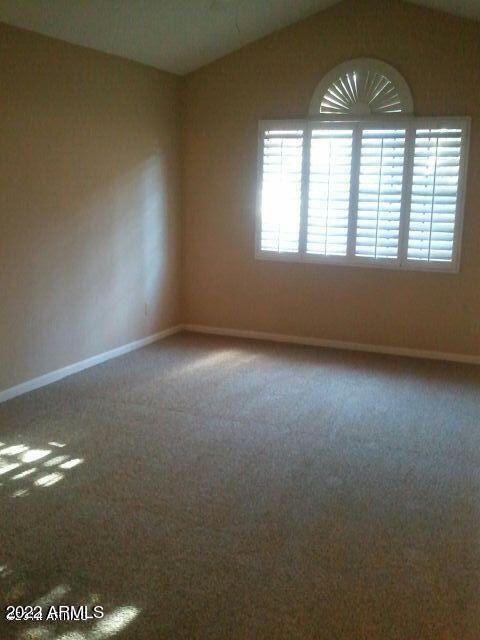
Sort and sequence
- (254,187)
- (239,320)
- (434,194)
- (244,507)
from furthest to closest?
(239,320)
(254,187)
(434,194)
(244,507)

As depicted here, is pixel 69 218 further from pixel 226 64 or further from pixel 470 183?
pixel 470 183

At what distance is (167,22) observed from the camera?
462 cm

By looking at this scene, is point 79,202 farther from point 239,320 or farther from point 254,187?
point 239,320

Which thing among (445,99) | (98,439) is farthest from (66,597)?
(445,99)

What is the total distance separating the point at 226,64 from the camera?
5664mm

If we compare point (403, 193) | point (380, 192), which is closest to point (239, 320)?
point (380, 192)

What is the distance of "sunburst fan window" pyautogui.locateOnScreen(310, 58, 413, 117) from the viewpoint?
5133mm

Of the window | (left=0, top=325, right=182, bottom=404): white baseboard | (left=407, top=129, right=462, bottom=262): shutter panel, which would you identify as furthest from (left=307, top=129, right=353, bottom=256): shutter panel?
(left=0, top=325, right=182, bottom=404): white baseboard

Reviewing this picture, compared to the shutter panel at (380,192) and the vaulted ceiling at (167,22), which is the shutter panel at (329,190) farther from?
the vaulted ceiling at (167,22)

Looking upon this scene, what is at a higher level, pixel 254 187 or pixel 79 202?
pixel 254 187

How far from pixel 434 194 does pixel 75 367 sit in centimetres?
319

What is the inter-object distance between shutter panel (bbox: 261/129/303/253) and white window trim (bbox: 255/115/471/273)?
0.04 m

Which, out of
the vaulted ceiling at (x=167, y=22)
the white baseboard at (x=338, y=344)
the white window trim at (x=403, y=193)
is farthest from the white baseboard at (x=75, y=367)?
the vaulted ceiling at (x=167, y=22)

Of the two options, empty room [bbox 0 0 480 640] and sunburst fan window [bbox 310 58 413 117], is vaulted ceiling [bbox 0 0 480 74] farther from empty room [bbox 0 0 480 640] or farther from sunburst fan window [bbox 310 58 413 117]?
sunburst fan window [bbox 310 58 413 117]
